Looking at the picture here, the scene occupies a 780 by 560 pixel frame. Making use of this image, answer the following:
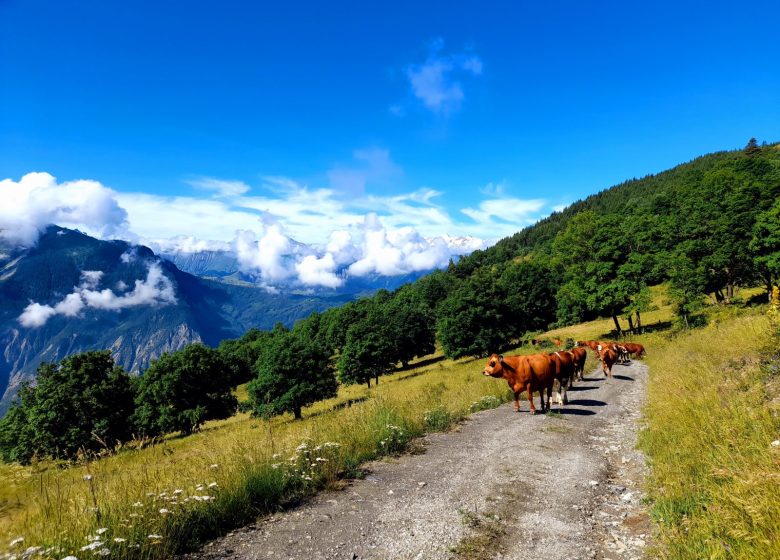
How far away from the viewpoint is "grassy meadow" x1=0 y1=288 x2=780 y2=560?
14.9 feet

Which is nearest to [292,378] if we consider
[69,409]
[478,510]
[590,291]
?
[69,409]

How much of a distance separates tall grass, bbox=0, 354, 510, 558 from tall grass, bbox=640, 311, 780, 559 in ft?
19.6

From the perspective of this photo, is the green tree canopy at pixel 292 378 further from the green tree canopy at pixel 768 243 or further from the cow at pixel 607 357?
the green tree canopy at pixel 768 243

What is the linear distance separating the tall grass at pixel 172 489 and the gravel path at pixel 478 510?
50cm

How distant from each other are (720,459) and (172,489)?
29.1 feet

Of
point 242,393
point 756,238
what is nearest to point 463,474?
point 756,238

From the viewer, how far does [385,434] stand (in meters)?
10.4

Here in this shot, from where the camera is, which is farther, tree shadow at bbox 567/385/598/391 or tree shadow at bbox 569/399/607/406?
tree shadow at bbox 567/385/598/391

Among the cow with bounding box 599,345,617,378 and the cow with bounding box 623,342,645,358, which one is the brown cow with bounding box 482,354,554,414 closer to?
the cow with bounding box 599,345,617,378

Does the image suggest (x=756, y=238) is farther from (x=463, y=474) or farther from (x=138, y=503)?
(x=138, y=503)

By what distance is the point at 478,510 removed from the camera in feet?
21.3

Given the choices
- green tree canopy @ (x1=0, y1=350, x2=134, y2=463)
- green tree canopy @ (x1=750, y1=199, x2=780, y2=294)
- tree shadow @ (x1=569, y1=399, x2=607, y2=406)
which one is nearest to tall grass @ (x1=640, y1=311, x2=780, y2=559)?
tree shadow @ (x1=569, y1=399, x2=607, y2=406)

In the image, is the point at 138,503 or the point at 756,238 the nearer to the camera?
the point at 138,503

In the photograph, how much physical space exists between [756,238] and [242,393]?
3944 inches
